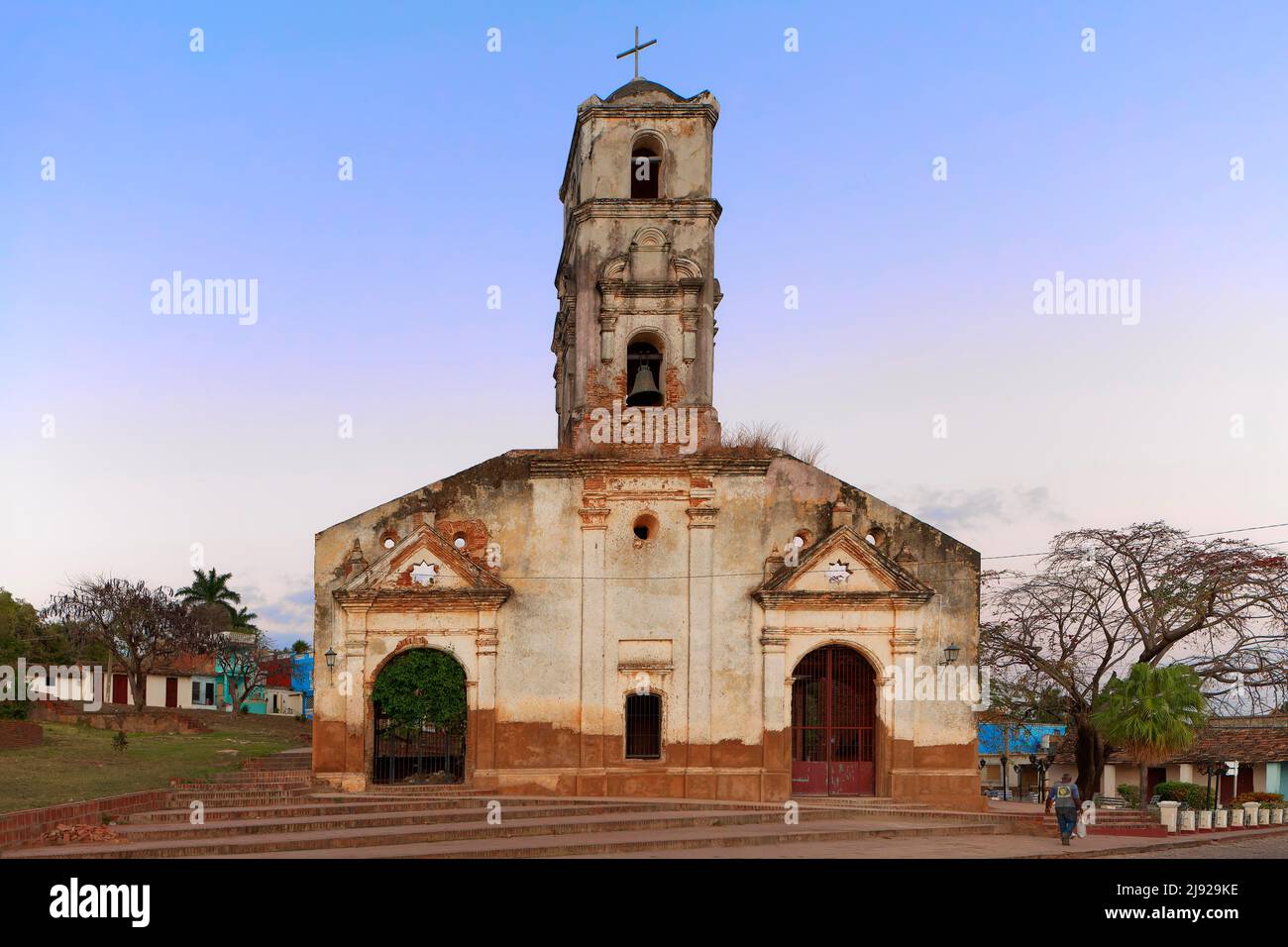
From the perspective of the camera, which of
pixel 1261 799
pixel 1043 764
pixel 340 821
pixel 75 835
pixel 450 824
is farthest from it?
pixel 1043 764

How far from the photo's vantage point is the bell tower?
26062 millimetres

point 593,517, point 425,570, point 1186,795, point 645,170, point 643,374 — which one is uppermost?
point 645,170

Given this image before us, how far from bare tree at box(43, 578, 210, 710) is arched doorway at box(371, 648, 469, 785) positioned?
3544 centimetres

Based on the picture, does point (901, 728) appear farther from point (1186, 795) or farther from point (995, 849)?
point (1186, 795)

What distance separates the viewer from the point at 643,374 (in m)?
26.5

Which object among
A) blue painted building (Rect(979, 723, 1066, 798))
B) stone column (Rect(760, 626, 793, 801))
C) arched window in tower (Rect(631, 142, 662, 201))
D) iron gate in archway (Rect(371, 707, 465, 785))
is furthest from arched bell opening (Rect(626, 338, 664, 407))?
blue painted building (Rect(979, 723, 1066, 798))

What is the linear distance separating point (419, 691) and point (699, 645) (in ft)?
17.7

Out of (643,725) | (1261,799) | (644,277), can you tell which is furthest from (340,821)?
(1261,799)

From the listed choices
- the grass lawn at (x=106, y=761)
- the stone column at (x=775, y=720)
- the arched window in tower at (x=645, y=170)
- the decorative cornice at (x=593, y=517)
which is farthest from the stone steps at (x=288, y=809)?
the arched window in tower at (x=645, y=170)

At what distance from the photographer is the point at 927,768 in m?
25.3

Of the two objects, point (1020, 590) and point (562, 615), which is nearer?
point (562, 615)
